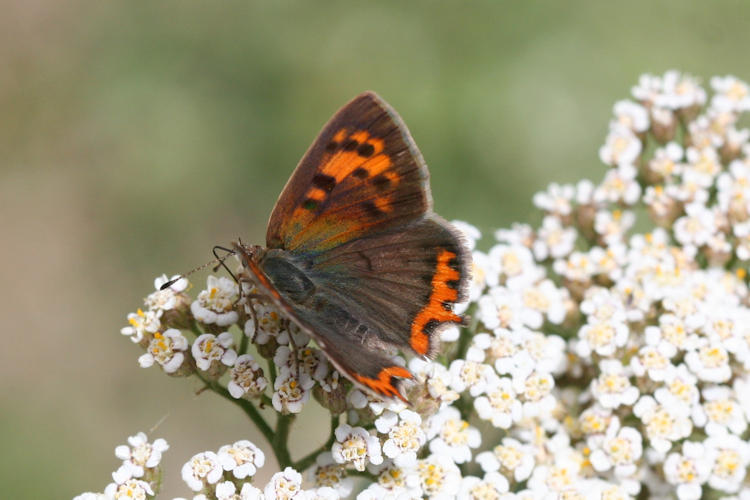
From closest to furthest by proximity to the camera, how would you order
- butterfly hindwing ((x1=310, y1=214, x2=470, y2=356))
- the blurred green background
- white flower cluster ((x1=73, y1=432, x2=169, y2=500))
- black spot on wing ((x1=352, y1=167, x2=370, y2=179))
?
white flower cluster ((x1=73, y1=432, x2=169, y2=500)) < butterfly hindwing ((x1=310, y1=214, x2=470, y2=356)) < black spot on wing ((x1=352, y1=167, x2=370, y2=179)) < the blurred green background

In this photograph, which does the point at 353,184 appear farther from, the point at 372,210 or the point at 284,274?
the point at 284,274

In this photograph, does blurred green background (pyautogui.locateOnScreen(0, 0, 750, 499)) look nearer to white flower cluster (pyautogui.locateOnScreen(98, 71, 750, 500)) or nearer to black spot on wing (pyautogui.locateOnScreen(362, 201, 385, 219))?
white flower cluster (pyautogui.locateOnScreen(98, 71, 750, 500))

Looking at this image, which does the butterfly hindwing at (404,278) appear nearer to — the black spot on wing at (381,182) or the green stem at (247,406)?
the black spot on wing at (381,182)

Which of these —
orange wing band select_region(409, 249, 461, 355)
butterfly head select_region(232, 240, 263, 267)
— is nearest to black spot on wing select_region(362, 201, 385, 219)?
orange wing band select_region(409, 249, 461, 355)

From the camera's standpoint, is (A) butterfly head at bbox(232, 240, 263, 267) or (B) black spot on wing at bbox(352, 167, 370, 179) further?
(B) black spot on wing at bbox(352, 167, 370, 179)

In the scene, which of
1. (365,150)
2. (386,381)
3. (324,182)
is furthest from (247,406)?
(365,150)

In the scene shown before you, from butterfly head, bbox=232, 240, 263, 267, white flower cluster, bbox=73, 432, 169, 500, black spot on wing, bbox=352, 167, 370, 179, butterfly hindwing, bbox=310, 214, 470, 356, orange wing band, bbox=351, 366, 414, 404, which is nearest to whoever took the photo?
orange wing band, bbox=351, 366, 414, 404

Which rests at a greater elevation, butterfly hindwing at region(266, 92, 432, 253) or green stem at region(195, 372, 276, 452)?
butterfly hindwing at region(266, 92, 432, 253)
